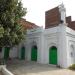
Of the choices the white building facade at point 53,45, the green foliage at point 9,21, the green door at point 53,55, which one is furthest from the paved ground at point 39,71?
the green foliage at point 9,21

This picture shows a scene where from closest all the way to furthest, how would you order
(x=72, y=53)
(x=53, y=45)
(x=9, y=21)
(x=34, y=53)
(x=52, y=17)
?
(x=9, y=21), (x=53, y=45), (x=72, y=53), (x=34, y=53), (x=52, y=17)

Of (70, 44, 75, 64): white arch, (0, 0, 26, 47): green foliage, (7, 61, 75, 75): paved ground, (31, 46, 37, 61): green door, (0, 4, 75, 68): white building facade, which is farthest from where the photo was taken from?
(31, 46, 37, 61): green door

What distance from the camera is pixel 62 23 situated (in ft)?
61.0

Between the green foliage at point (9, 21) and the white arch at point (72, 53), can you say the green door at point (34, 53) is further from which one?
the green foliage at point (9, 21)

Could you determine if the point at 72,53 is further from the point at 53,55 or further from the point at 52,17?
the point at 52,17

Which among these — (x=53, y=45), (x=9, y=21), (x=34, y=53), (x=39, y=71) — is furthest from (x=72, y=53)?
(x=9, y=21)

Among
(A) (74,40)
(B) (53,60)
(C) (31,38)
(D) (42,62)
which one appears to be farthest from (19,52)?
(A) (74,40)

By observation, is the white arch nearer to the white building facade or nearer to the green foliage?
the white building facade

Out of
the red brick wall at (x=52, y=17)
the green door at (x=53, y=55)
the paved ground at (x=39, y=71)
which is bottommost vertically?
the paved ground at (x=39, y=71)

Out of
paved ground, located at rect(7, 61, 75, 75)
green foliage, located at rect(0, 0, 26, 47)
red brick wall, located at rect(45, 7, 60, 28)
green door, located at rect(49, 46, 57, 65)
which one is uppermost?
red brick wall, located at rect(45, 7, 60, 28)

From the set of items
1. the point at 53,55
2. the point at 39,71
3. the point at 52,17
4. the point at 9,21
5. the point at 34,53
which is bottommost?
the point at 39,71

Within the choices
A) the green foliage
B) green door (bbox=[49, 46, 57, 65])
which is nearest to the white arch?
green door (bbox=[49, 46, 57, 65])

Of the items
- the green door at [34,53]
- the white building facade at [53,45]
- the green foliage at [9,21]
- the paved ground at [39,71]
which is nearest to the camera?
the paved ground at [39,71]

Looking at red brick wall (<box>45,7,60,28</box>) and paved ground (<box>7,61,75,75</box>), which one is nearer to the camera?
paved ground (<box>7,61,75,75</box>)
